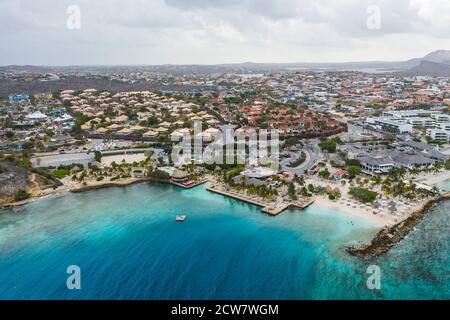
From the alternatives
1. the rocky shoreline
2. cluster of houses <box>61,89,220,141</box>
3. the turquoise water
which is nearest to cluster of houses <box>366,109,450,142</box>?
the turquoise water

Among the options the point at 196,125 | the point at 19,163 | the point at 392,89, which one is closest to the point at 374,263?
the point at 19,163

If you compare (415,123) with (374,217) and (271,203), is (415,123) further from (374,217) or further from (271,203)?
(271,203)

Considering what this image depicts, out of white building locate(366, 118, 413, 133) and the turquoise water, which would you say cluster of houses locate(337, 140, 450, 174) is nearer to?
the turquoise water

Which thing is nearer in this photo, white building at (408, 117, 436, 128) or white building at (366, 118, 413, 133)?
white building at (366, 118, 413, 133)

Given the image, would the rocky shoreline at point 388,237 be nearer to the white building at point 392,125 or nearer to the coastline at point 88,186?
the coastline at point 88,186

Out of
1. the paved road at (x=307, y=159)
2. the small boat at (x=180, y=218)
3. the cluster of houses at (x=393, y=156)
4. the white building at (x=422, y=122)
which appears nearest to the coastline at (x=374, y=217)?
the cluster of houses at (x=393, y=156)

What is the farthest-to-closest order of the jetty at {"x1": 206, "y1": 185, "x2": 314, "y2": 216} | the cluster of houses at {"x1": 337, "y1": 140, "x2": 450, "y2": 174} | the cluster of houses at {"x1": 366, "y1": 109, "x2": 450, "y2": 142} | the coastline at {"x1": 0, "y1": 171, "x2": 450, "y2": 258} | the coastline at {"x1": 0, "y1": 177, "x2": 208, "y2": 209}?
the cluster of houses at {"x1": 366, "y1": 109, "x2": 450, "y2": 142} → the cluster of houses at {"x1": 337, "y1": 140, "x2": 450, "y2": 174} → the coastline at {"x1": 0, "y1": 177, "x2": 208, "y2": 209} → the jetty at {"x1": 206, "y1": 185, "x2": 314, "y2": 216} → the coastline at {"x1": 0, "y1": 171, "x2": 450, "y2": 258}

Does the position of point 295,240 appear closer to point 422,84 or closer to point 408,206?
point 408,206

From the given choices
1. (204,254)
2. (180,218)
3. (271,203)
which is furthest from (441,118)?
(204,254)
